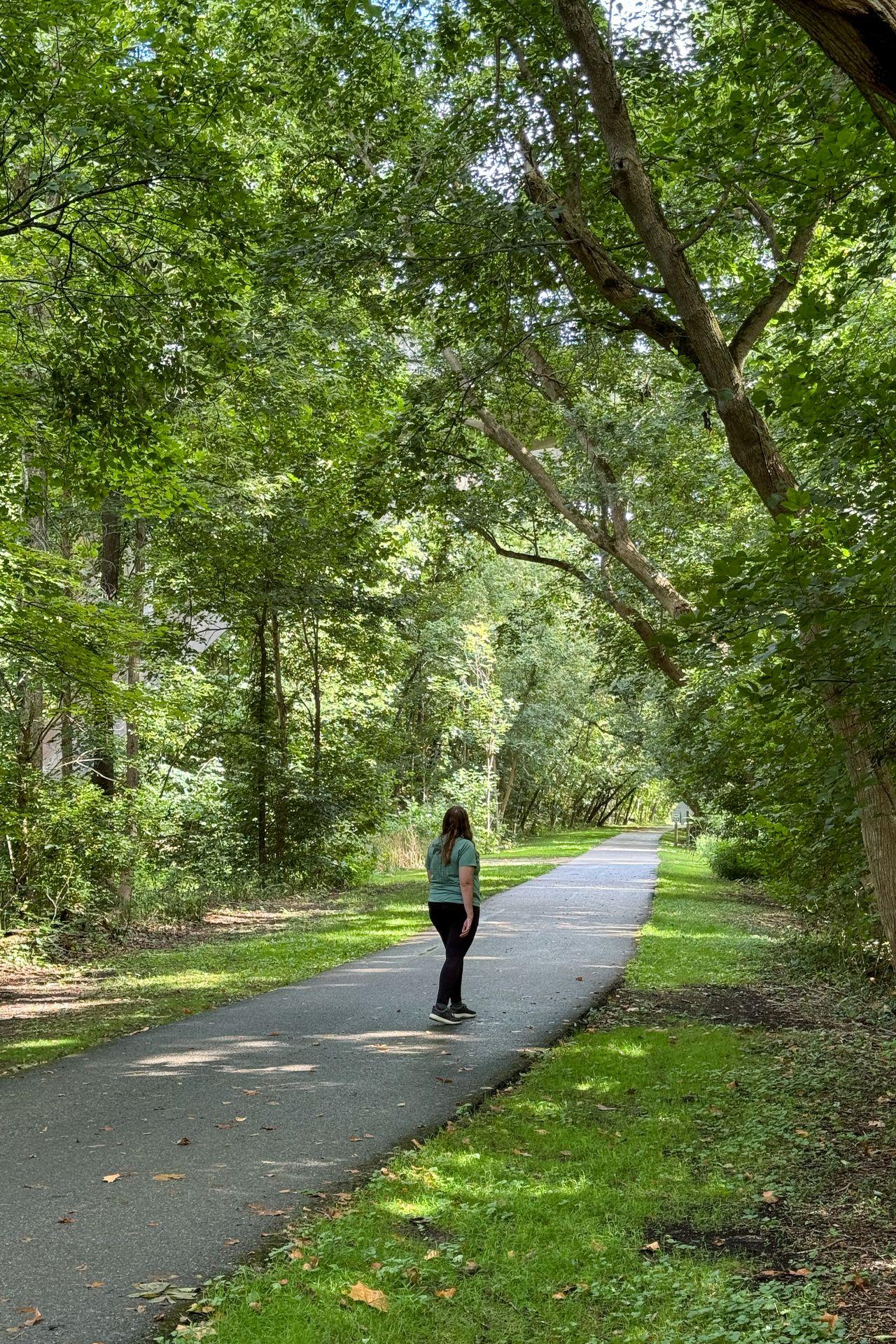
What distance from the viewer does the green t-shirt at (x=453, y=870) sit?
926 cm

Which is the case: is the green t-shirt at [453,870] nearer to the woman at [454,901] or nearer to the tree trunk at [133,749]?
the woman at [454,901]

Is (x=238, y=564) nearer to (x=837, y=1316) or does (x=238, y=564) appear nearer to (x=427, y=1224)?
(x=427, y=1224)

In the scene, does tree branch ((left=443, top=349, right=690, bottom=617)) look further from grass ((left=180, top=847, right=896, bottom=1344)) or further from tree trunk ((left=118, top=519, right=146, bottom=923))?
grass ((left=180, top=847, right=896, bottom=1344))

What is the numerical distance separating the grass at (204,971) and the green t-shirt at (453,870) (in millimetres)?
2371

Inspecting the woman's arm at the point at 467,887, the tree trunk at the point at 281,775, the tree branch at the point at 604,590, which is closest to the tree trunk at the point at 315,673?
the tree trunk at the point at 281,775

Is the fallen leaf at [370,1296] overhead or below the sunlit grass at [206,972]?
below

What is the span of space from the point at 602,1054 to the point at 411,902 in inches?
443

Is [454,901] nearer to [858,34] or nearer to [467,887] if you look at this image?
[467,887]

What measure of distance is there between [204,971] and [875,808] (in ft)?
26.0

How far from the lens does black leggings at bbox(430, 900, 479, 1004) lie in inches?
355

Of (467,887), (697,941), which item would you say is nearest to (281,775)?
(697,941)

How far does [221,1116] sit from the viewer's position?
20.2 feet

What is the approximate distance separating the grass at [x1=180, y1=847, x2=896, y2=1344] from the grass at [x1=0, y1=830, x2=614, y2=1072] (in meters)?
3.71

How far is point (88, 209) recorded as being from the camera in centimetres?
869
